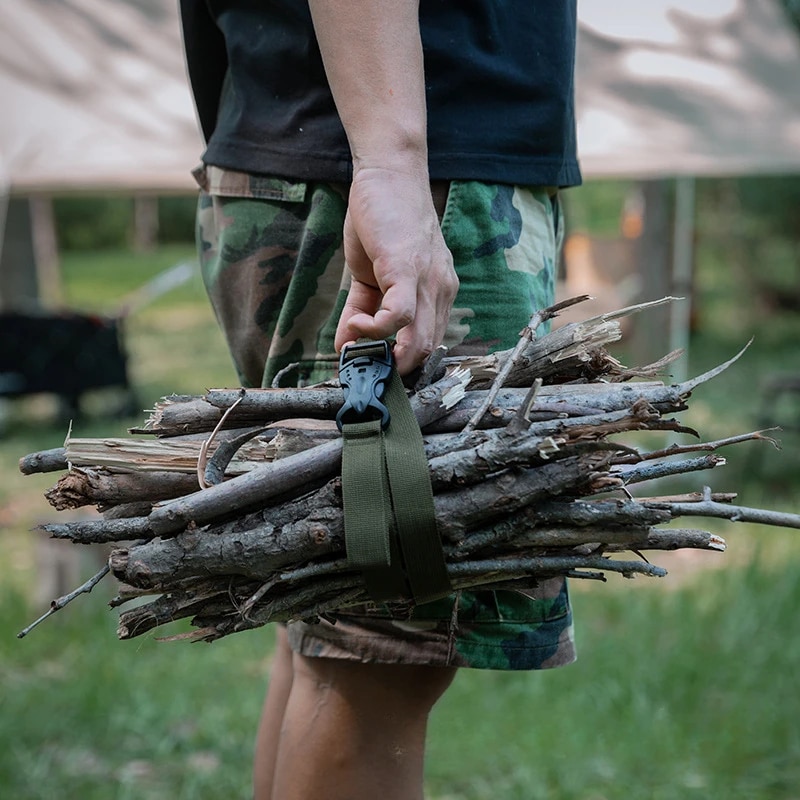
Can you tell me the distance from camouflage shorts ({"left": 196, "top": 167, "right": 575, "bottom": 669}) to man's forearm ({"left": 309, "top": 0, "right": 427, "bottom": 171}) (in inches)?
6.6

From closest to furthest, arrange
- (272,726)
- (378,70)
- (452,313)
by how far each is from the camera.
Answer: (378,70) → (452,313) → (272,726)

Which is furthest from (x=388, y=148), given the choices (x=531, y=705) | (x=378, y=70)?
(x=531, y=705)

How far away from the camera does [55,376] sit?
7.58 metres

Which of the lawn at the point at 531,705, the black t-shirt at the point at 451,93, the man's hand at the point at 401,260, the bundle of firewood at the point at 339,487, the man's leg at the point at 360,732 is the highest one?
the black t-shirt at the point at 451,93

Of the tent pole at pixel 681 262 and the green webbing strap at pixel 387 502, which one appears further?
the tent pole at pixel 681 262

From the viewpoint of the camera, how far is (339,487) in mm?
1234

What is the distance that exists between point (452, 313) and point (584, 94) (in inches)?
181

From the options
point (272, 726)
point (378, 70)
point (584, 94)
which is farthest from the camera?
point (584, 94)

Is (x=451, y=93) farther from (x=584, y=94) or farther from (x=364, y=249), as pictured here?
(x=584, y=94)

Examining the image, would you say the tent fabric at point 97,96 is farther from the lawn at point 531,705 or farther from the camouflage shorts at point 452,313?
the camouflage shorts at point 452,313

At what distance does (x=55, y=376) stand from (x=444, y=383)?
676cm

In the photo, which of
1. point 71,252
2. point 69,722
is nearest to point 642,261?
point 69,722

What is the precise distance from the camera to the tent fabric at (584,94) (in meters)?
5.63

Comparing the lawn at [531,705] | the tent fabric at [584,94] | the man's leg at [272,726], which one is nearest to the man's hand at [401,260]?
the man's leg at [272,726]
